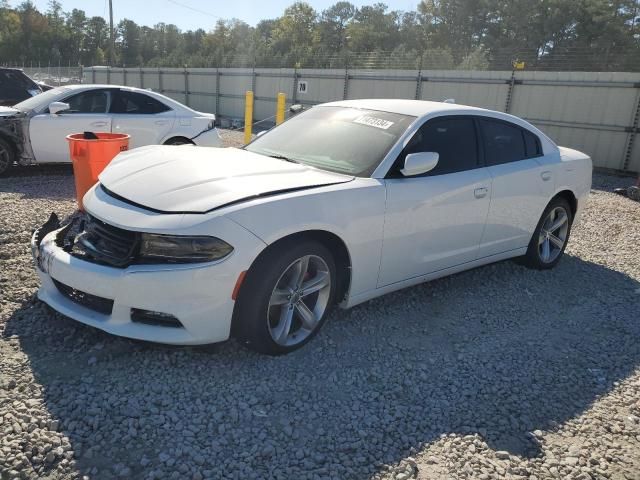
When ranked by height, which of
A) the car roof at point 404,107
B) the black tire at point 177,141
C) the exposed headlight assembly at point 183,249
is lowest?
the black tire at point 177,141

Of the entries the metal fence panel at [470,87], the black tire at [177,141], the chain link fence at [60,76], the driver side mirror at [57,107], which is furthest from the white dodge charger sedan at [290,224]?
the chain link fence at [60,76]

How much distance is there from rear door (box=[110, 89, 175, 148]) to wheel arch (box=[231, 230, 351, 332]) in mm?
5918

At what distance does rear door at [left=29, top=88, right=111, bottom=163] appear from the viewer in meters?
7.97

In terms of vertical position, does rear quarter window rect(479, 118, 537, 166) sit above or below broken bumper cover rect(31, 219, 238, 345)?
above

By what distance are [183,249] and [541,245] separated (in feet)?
12.8

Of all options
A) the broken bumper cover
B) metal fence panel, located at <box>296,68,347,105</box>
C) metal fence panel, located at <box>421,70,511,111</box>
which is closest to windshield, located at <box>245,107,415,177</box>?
the broken bumper cover

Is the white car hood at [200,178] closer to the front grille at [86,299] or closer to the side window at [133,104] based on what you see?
the front grille at [86,299]

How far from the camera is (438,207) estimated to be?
396 cm

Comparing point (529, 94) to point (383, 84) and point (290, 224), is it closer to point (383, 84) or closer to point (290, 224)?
point (383, 84)

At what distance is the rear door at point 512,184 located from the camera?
179 inches

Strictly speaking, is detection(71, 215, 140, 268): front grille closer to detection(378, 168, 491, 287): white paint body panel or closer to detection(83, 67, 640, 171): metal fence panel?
detection(378, 168, 491, 287): white paint body panel

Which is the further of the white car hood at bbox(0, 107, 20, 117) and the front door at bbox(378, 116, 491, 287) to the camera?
the white car hood at bbox(0, 107, 20, 117)

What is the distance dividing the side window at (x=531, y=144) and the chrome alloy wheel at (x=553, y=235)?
0.63 m

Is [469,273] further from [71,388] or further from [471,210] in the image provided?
[71,388]
